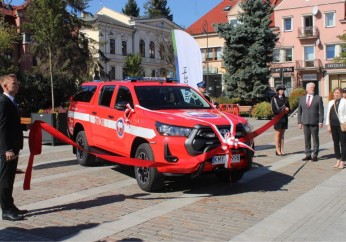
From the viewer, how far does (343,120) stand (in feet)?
32.8

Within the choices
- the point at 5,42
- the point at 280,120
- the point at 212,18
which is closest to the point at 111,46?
the point at 212,18

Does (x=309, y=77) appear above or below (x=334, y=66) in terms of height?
below

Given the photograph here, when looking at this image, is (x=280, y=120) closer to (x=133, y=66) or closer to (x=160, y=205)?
(x=160, y=205)

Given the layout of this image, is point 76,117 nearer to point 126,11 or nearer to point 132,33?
point 132,33

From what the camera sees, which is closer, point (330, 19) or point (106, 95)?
point (106, 95)

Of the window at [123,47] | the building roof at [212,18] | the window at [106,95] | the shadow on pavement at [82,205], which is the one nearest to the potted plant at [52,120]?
the window at [106,95]

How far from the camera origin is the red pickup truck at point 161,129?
721cm

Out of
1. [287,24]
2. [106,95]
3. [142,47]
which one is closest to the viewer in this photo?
[106,95]

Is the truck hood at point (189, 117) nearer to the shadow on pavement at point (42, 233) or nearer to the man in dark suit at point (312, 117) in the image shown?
the shadow on pavement at point (42, 233)

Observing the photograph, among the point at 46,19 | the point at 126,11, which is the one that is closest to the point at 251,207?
the point at 46,19

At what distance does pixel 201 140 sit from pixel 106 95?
10.4 ft

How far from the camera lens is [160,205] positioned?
6957mm

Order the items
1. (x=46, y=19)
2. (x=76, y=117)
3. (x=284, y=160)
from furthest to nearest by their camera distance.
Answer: (x=46, y=19), (x=284, y=160), (x=76, y=117)

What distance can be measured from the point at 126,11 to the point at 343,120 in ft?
309
